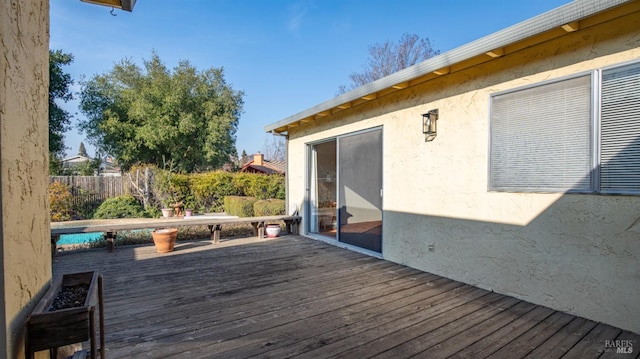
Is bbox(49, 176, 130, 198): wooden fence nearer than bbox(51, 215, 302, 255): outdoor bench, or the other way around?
bbox(51, 215, 302, 255): outdoor bench

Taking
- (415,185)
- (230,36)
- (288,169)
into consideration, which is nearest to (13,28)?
(415,185)

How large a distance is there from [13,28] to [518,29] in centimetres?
336

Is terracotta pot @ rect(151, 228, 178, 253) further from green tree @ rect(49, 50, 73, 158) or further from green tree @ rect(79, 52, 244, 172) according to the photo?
green tree @ rect(49, 50, 73, 158)

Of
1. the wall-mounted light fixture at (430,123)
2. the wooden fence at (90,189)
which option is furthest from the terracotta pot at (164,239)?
the wooden fence at (90,189)

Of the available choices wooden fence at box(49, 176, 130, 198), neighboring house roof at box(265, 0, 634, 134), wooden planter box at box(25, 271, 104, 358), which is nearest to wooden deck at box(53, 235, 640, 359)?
wooden planter box at box(25, 271, 104, 358)

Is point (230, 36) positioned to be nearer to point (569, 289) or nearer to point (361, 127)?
point (361, 127)

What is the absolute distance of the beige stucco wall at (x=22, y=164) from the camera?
3.48 ft

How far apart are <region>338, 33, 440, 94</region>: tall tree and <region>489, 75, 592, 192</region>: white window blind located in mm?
11270

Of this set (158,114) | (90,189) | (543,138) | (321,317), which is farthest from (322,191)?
(158,114)

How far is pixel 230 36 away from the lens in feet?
32.6

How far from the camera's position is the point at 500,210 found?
3150 mm

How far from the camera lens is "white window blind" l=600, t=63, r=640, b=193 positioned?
7.60ft

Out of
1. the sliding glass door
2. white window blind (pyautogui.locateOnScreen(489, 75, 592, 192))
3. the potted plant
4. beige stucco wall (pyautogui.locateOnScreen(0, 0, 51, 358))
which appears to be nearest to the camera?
beige stucco wall (pyautogui.locateOnScreen(0, 0, 51, 358))

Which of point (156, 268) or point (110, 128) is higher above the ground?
point (110, 128)
